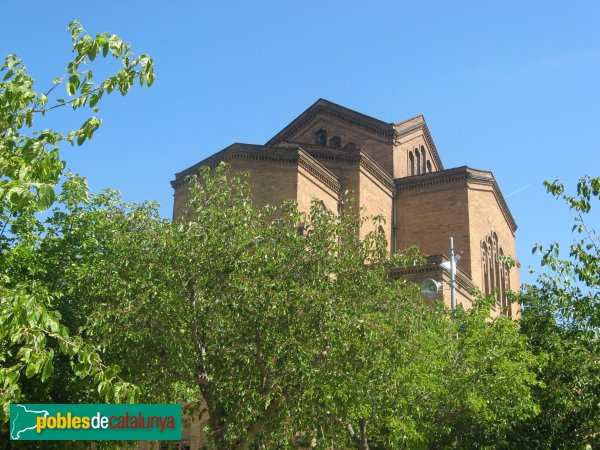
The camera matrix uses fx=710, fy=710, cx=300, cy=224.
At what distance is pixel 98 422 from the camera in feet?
31.4

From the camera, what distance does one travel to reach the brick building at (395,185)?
1098 inches

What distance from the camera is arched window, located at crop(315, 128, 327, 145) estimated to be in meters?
38.7

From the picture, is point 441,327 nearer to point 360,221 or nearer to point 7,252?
point 360,221

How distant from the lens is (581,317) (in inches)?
465

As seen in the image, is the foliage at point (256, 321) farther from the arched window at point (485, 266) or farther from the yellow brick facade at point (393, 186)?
the arched window at point (485, 266)

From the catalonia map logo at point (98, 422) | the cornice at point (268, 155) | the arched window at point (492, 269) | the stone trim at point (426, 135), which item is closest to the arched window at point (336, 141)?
the stone trim at point (426, 135)

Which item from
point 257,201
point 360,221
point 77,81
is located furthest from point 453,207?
point 77,81

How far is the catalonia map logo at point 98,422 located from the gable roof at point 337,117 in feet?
95.2

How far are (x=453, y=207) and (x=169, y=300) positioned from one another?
23.7 metres

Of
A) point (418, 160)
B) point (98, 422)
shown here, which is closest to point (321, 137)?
point (418, 160)

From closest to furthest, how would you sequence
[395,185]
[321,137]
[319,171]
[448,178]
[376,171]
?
[319,171] < [376,171] < [448,178] < [395,185] < [321,137]

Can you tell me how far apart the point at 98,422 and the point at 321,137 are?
30.5 meters

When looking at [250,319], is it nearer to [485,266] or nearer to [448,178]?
[448,178]

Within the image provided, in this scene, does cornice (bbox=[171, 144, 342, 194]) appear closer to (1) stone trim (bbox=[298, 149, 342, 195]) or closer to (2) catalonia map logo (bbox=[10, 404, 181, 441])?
(1) stone trim (bbox=[298, 149, 342, 195])
